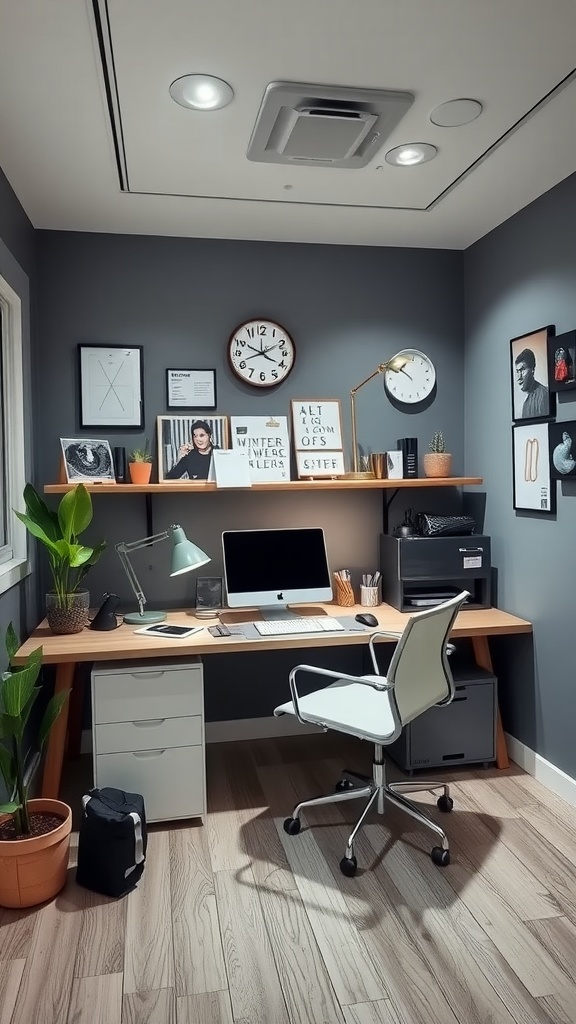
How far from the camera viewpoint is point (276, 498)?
351cm

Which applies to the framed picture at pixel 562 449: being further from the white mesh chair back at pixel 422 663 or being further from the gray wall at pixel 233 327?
the gray wall at pixel 233 327

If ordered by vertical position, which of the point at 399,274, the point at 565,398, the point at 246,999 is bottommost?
the point at 246,999

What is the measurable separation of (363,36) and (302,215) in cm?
130

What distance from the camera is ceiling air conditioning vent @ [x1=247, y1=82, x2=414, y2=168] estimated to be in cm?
208

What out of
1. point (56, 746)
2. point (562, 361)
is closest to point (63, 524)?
point (56, 746)

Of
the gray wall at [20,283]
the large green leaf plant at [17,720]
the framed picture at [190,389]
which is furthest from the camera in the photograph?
the framed picture at [190,389]

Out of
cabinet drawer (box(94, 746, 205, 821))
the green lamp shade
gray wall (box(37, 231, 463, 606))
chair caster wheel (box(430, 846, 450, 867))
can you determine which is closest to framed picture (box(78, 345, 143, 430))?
gray wall (box(37, 231, 463, 606))

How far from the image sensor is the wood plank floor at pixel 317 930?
1.80 m

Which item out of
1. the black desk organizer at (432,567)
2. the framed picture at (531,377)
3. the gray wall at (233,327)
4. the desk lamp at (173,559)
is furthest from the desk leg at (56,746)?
the framed picture at (531,377)

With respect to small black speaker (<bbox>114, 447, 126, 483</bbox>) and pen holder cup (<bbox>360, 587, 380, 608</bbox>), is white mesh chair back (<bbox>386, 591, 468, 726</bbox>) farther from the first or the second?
small black speaker (<bbox>114, 447, 126, 483</bbox>)

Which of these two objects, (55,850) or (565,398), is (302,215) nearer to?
(565,398)

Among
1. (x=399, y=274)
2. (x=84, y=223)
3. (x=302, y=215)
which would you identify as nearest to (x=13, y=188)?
(x=84, y=223)

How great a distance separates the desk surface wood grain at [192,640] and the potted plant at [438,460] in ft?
2.31

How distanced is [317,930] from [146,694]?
40.0 inches
